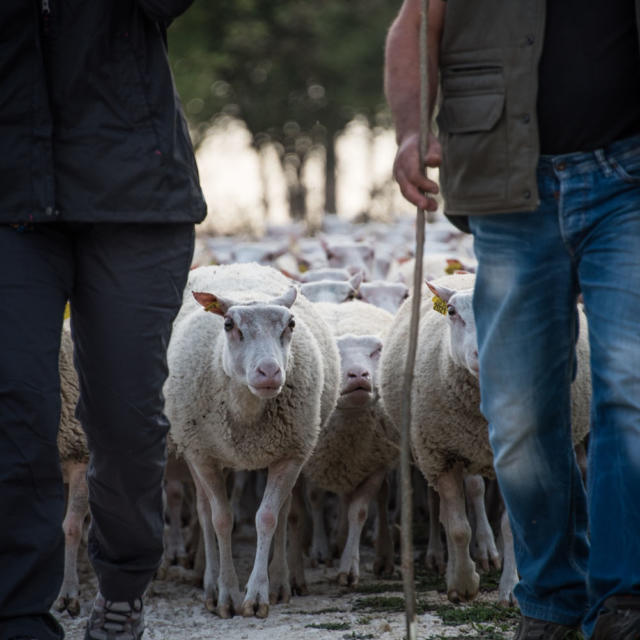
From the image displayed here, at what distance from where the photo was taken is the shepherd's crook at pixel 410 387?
8.93ft

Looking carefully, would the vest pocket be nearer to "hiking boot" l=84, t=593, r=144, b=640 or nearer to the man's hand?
the man's hand

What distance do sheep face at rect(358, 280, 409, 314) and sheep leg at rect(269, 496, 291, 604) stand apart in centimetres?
291

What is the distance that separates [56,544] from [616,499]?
4.86ft

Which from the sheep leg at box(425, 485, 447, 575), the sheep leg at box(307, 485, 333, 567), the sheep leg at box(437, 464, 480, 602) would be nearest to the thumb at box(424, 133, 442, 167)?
the sheep leg at box(437, 464, 480, 602)

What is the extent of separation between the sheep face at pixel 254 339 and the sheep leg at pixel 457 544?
0.98 m

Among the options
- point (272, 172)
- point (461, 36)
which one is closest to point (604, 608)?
point (461, 36)

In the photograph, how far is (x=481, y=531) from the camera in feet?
19.9

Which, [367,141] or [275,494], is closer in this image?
[275,494]

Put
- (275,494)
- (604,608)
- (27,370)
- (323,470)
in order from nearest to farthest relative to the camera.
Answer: (604,608)
(27,370)
(275,494)
(323,470)

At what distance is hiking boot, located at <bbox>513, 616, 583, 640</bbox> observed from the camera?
320cm

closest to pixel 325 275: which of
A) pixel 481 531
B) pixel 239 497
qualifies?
pixel 239 497

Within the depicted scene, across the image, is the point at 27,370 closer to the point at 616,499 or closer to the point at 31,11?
the point at 31,11

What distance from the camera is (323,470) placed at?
6.57 m

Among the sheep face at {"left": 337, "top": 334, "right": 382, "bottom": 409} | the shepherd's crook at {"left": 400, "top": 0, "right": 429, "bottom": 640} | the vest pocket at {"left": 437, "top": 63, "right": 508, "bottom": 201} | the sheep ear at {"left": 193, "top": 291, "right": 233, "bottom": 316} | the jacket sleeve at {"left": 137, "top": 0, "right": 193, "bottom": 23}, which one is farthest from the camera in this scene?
the sheep face at {"left": 337, "top": 334, "right": 382, "bottom": 409}
